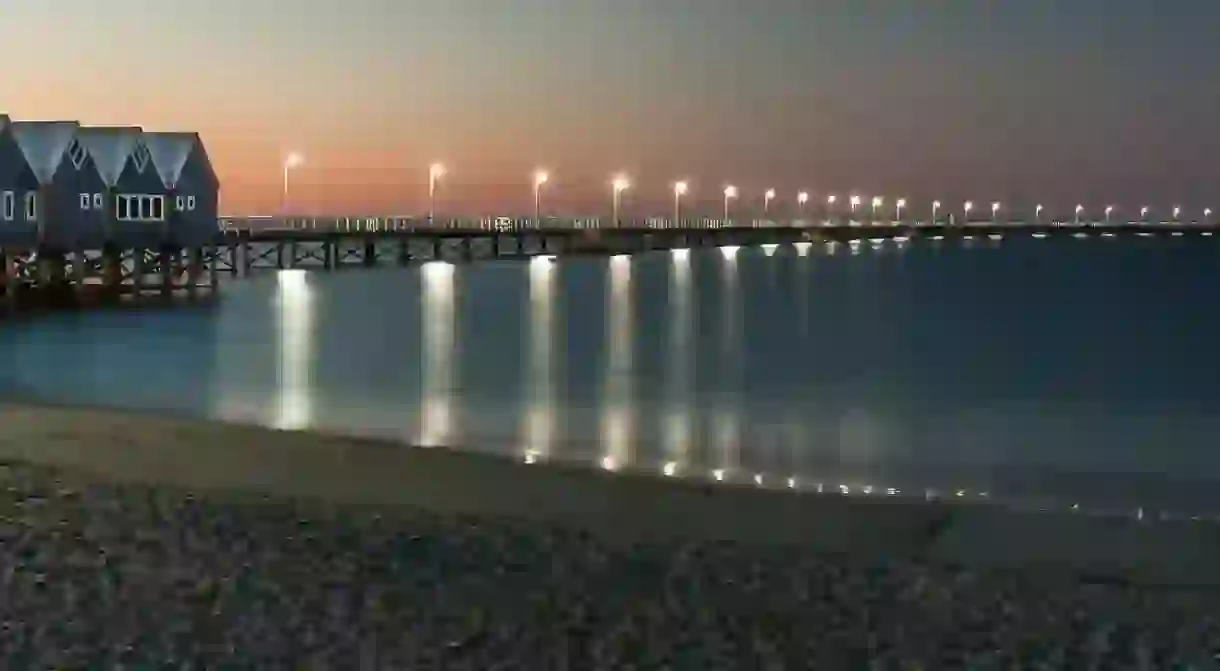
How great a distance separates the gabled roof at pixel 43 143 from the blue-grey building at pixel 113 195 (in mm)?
1255

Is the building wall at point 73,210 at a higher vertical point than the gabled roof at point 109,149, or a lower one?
lower

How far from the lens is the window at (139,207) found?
45.5 metres

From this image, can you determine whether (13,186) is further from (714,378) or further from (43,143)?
(714,378)

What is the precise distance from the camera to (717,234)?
11169 centimetres

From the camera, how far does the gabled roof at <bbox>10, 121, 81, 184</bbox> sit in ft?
131

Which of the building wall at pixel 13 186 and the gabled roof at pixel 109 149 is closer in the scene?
the building wall at pixel 13 186

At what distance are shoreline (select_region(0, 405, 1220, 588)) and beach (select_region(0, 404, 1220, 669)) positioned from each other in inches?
1.4

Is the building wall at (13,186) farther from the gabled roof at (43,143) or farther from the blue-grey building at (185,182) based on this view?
the blue-grey building at (185,182)

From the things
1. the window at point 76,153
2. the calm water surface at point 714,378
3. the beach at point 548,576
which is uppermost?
the window at point 76,153

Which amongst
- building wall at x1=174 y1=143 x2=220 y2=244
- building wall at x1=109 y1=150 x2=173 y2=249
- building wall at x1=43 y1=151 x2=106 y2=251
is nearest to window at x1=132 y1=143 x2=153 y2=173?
building wall at x1=109 y1=150 x2=173 y2=249

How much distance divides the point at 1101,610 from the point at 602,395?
15.8m

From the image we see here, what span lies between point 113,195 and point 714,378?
25911 millimetres

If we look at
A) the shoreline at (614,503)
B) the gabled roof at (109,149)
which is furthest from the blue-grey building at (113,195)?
the shoreline at (614,503)

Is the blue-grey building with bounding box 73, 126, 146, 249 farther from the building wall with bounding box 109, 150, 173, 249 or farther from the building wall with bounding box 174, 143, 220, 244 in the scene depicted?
the building wall with bounding box 174, 143, 220, 244
